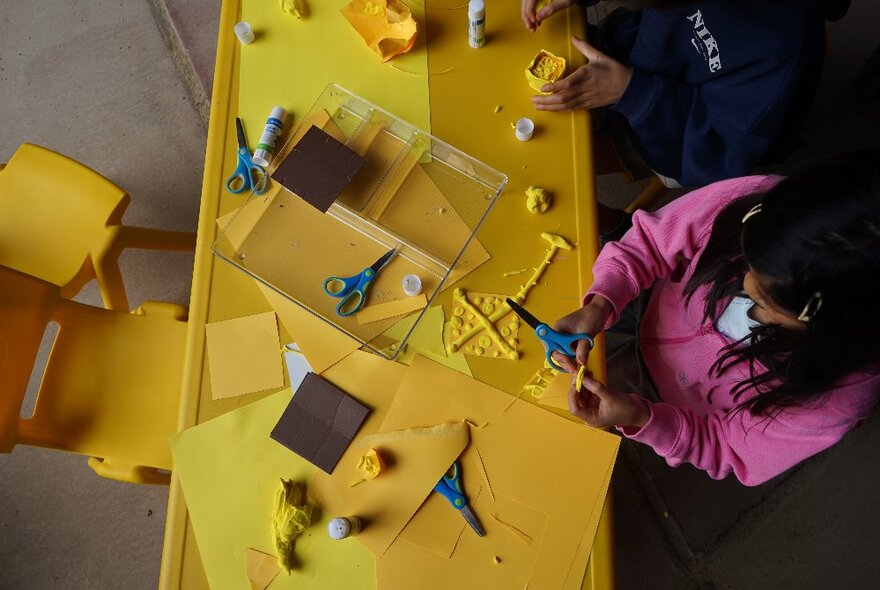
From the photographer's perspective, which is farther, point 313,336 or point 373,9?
point 373,9

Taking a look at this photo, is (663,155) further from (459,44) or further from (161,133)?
(161,133)

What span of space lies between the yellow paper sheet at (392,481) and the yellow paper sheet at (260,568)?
9 centimetres

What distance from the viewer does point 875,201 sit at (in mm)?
568

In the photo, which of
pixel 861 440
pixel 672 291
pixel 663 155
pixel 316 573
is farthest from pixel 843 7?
pixel 316 573

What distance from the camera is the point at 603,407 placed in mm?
755

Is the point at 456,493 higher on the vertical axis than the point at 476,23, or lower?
lower

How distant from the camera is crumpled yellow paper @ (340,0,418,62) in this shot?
0.91 meters

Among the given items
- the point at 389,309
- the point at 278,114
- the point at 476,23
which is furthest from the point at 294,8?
the point at 389,309

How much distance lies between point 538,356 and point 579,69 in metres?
0.44

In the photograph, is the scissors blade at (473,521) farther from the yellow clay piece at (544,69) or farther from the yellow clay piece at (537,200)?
the yellow clay piece at (544,69)

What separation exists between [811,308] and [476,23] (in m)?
0.59

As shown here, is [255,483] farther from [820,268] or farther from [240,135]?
[820,268]

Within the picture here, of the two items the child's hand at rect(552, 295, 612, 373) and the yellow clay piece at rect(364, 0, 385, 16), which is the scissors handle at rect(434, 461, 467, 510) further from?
the yellow clay piece at rect(364, 0, 385, 16)

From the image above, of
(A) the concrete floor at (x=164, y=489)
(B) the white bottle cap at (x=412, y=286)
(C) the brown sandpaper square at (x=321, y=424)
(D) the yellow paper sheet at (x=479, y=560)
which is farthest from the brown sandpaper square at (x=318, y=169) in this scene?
(A) the concrete floor at (x=164, y=489)
